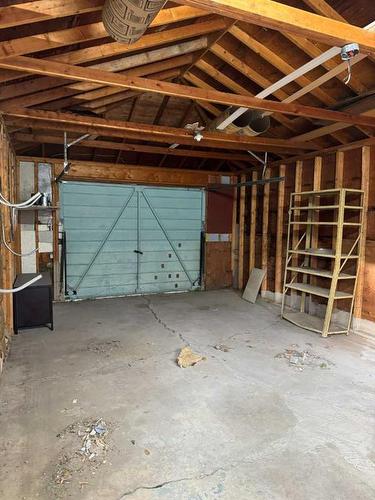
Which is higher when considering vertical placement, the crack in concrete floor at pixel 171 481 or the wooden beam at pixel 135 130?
the wooden beam at pixel 135 130

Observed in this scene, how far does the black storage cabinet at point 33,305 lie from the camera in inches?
156

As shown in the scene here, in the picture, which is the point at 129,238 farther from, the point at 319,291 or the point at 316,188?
the point at 319,291

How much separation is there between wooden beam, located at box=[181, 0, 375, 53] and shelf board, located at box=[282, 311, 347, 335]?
3.31m

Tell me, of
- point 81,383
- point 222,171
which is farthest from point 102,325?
point 222,171

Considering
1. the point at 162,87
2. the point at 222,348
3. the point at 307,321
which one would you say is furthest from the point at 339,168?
the point at 222,348

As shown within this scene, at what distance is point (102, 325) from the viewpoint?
446 cm

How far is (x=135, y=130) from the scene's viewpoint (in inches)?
159

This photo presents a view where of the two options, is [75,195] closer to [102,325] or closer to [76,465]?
[102,325]

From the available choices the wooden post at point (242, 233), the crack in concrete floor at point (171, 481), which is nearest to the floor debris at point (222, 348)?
the crack in concrete floor at point (171, 481)

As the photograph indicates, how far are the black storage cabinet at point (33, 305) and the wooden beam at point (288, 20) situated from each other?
349 cm

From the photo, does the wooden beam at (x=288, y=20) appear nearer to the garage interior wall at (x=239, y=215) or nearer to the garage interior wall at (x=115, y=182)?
the garage interior wall at (x=239, y=215)

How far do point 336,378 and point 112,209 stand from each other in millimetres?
4620

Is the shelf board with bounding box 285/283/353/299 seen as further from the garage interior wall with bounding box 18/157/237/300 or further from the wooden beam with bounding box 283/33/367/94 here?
the wooden beam with bounding box 283/33/367/94

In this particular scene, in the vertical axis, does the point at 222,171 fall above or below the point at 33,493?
above
